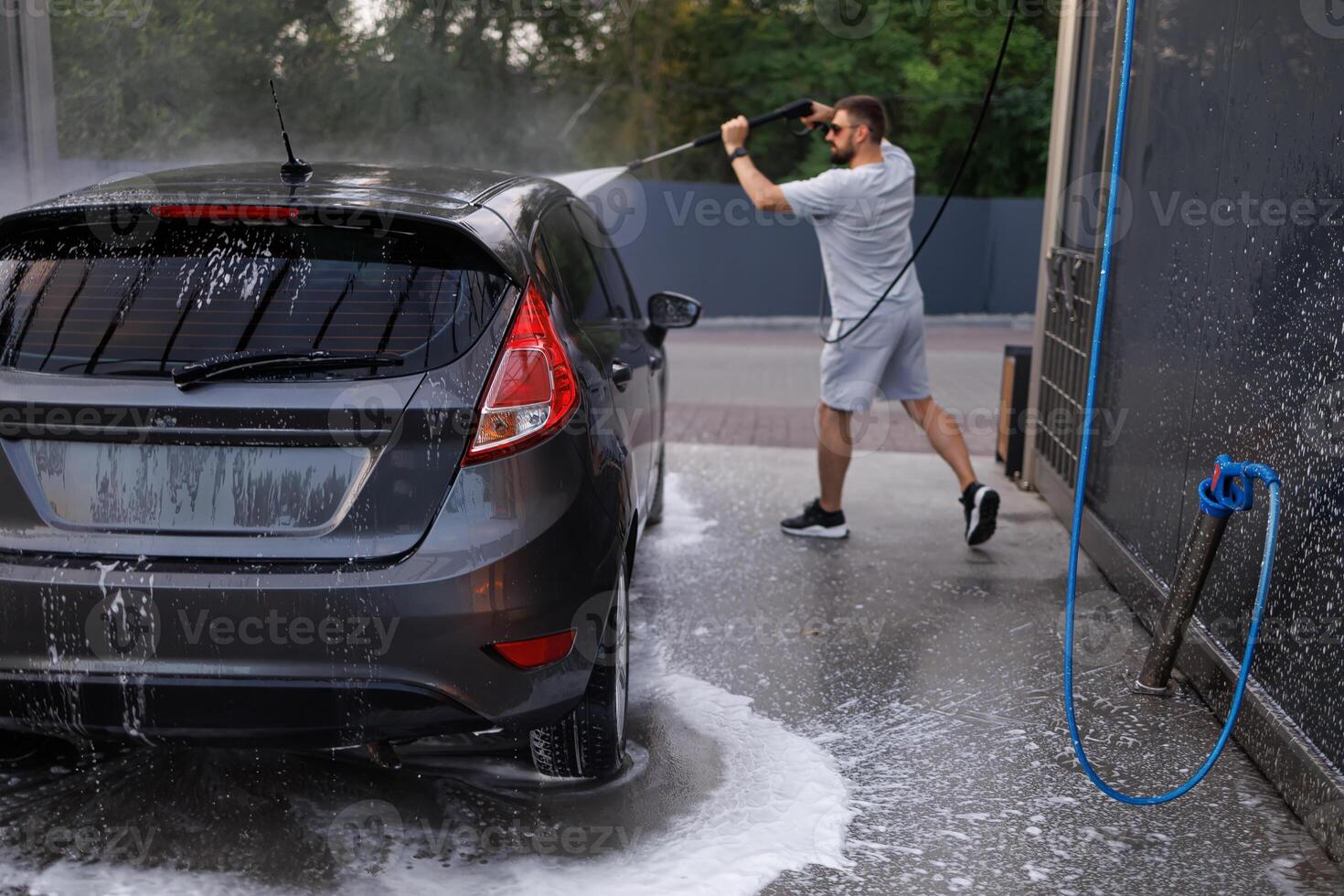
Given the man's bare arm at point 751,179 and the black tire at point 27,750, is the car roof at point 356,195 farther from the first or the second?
the man's bare arm at point 751,179

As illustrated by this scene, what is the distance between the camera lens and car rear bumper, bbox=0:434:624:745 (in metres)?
2.65

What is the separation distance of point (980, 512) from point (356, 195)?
368 centimetres

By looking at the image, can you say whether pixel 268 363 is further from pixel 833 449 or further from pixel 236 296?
pixel 833 449

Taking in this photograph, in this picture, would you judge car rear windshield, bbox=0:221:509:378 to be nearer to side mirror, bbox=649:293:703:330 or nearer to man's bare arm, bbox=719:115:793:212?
side mirror, bbox=649:293:703:330

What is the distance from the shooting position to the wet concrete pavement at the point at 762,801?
9.64 feet

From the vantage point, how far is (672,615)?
16.2 feet

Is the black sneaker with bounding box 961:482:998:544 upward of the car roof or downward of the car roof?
downward

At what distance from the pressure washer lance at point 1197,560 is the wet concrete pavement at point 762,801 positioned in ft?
0.36

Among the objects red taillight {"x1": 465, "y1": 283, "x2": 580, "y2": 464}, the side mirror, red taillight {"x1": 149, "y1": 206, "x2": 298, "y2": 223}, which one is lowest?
the side mirror

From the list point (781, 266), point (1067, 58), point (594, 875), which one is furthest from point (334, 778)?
point (781, 266)

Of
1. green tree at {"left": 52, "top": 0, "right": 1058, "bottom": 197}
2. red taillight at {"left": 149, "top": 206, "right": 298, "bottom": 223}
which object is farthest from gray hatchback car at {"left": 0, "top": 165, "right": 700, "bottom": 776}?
green tree at {"left": 52, "top": 0, "right": 1058, "bottom": 197}

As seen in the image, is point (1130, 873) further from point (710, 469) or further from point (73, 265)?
point (710, 469)

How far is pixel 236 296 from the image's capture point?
2.85m

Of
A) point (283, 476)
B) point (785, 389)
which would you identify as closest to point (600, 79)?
point (785, 389)
